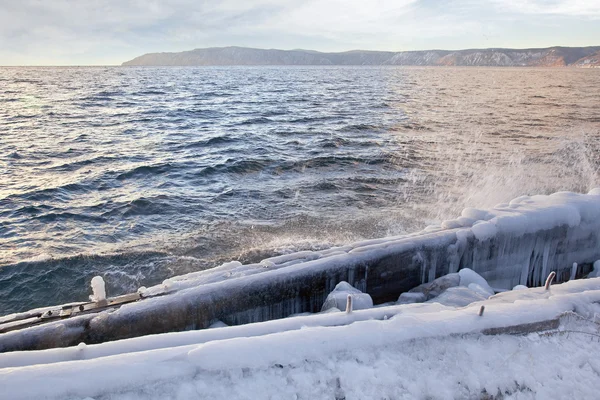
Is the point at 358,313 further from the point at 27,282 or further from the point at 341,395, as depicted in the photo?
the point at 27,282

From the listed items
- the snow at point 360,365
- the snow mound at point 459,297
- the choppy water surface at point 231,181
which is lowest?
the choppy water surface at point 231,181

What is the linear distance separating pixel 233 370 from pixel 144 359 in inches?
26.3

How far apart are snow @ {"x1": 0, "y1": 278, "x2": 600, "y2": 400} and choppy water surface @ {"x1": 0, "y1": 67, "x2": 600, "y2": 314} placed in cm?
503

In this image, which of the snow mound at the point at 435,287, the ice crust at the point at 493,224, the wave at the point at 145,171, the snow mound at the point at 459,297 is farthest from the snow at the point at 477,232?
the wave at the point at 145,171

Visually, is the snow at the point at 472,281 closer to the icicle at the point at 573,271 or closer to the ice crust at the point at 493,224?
the ice crust at the point at 493,224

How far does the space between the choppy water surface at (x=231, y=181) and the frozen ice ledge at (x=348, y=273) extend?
3.48 m

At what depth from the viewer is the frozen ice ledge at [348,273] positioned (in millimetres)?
3924

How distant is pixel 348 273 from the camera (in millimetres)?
5000

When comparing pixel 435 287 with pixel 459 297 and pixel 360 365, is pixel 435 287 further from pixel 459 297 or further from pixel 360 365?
pixel 360 365

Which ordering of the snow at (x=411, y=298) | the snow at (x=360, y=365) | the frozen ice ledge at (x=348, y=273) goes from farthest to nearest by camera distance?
the snow at (x=411, y=298)
the frozen ice ledge at (x=348, y=273)
the snow at (x=360, y=365)

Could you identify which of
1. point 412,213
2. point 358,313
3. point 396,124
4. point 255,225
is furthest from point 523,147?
point 358,313

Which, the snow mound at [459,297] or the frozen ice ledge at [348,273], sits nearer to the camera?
the frozen ice ledge at [348,273]

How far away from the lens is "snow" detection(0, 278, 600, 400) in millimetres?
2748

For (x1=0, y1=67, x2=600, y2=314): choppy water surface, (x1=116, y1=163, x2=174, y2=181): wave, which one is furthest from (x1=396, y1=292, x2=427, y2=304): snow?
(x1=116, y1=163, x2=174, y2=181): wave
